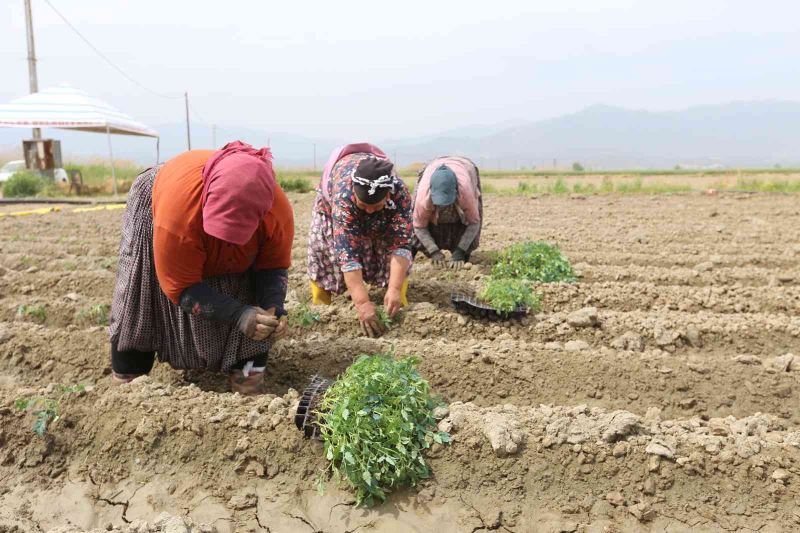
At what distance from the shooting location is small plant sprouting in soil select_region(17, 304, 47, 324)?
169 inches

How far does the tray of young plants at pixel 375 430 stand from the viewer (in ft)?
7.77

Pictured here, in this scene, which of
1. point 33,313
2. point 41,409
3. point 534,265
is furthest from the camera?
point 534,265

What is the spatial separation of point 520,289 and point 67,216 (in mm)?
7404

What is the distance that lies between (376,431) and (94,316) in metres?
2.62

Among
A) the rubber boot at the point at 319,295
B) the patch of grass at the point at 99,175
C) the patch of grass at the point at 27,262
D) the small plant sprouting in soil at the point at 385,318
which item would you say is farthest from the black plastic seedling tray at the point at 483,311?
the patch of grass at the point at 99,175

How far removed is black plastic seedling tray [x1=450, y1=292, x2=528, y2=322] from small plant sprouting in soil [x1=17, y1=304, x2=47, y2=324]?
2.72 metres

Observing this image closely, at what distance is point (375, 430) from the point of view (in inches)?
95.4

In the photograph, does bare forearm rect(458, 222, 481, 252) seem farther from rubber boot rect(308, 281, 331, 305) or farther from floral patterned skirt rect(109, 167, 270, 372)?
floral patterned skirt rect(109, 167, 270, 372)

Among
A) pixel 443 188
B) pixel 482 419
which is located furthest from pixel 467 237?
pixel 482 419

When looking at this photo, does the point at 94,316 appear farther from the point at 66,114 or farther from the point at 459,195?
the point at 66,114

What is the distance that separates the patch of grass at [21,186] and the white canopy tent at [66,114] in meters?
1.52

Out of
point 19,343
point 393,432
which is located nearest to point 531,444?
point 393,432

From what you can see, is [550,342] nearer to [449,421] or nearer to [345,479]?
[449,421]

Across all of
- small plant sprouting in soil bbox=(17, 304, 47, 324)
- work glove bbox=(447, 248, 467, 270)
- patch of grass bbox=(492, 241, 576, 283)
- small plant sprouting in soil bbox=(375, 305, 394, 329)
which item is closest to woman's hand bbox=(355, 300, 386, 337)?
small plant sprouting in soil bbox=(375, 305, 394, 329)
